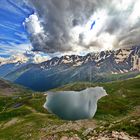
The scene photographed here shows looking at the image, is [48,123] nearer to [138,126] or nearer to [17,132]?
[17,132]

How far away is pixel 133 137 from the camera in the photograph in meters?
60.1

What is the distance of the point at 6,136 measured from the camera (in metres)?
140

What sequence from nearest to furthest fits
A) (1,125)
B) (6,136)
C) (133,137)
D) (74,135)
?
(133,137) < (74,135) < (6,136) < (1,125)

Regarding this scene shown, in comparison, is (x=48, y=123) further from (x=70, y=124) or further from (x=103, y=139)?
(x=103, y=139)

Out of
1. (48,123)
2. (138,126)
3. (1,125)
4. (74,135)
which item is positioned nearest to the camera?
(138,126)

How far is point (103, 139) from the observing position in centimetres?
6125

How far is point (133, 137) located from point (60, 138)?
3194cm

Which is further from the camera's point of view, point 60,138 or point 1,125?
point 1,125

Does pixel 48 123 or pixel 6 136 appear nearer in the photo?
pixel 6 136

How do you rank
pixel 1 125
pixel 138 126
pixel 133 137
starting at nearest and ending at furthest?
1. pixel 133 137
2. pixel 138 126
3. pixel 1 125

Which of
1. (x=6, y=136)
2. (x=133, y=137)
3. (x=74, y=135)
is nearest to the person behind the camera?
(x=133, y=137)

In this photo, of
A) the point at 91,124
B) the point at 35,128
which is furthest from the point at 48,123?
the point at 91,124

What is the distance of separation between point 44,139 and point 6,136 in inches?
2027

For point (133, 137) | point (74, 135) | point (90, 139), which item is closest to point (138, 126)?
point (133, 137)
